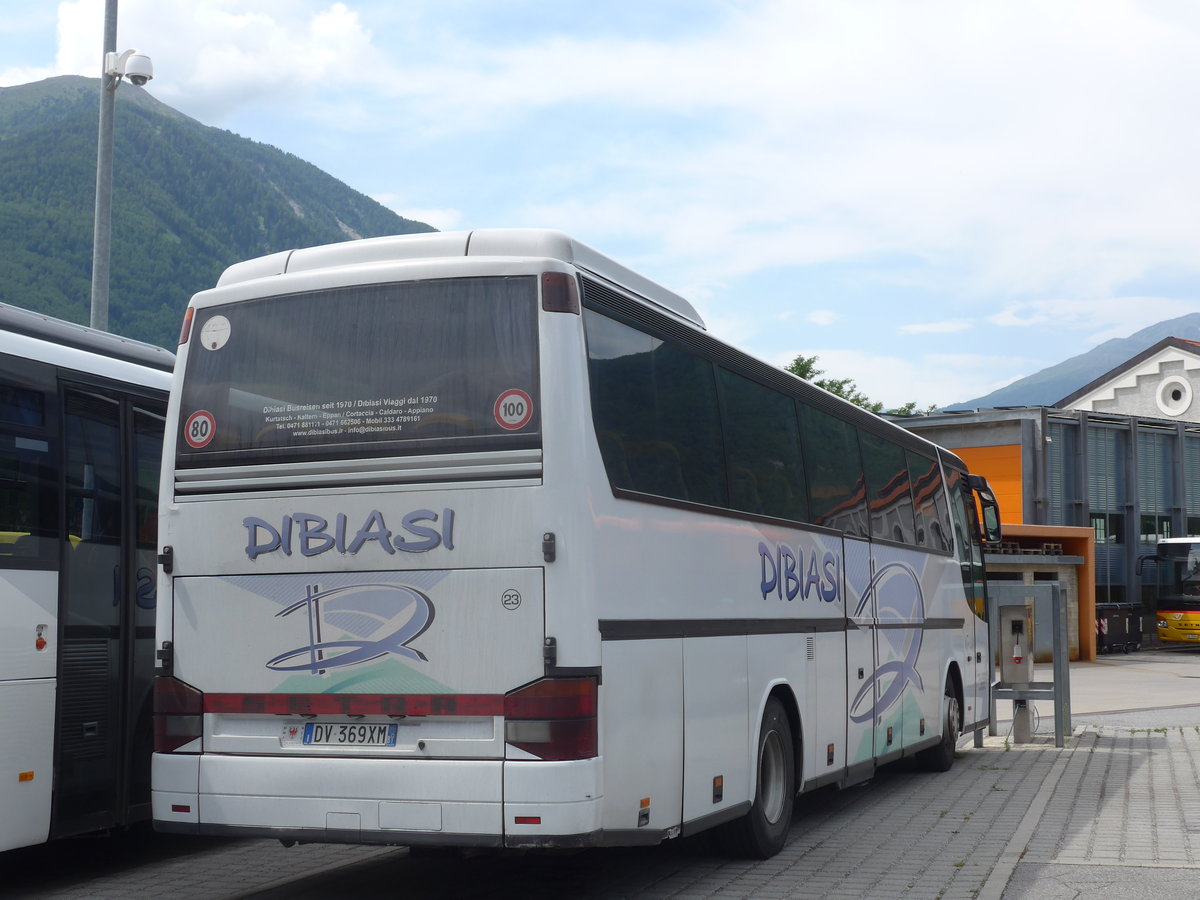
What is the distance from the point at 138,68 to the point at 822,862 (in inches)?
448

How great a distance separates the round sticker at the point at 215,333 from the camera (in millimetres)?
7605

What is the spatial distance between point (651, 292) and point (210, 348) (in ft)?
8.31

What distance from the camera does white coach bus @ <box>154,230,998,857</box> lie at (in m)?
6.68

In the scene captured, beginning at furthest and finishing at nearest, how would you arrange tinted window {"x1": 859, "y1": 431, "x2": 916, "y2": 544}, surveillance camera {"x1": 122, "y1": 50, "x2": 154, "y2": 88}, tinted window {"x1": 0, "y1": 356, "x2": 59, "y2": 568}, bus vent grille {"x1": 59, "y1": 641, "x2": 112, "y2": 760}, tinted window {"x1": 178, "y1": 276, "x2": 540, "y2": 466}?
surveillance camera {"x1": 122, "y1": 50, "x2": 154, "y2": 88} → tinted window {"x1": 859, "y1": 431, "x2": 916, "y2": 544} → bus vent grille {"x1": 59, "y1": 641, "x2": 112, "y2": 760} → tinted window {"x1": 0, "y1": 356, "x2": 59, "y2": 568} → tinted window {"x1": 178, "y1": 276, "x2": 540, "y2": 466}

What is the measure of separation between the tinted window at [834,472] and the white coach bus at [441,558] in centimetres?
231

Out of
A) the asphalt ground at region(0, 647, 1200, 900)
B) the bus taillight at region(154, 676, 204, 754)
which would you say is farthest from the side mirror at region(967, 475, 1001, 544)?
the bus taillight at region(154, 676, 204, 754)

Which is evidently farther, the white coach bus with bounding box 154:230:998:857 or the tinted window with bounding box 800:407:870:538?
the tinted window with bounding box 800:407:870:538

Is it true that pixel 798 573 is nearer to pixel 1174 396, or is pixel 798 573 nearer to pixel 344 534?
pixel 344 534

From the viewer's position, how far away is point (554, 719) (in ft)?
21.6

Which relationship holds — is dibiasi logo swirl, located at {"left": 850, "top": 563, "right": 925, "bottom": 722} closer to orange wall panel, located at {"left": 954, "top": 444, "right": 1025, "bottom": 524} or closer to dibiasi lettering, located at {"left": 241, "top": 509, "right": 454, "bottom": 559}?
dibiasi lettering, located at {"left": 241, "top": 509, "right": 454, "bottom": 559}

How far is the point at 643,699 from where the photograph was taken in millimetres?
7246

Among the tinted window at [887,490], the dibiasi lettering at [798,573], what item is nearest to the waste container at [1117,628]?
the tinted window at [887,490]

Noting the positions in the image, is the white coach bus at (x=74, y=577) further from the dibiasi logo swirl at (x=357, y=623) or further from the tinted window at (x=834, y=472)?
the tinted window at (x=834, y=472)

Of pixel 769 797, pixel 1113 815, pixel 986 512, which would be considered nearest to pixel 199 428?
pixel 769 797
